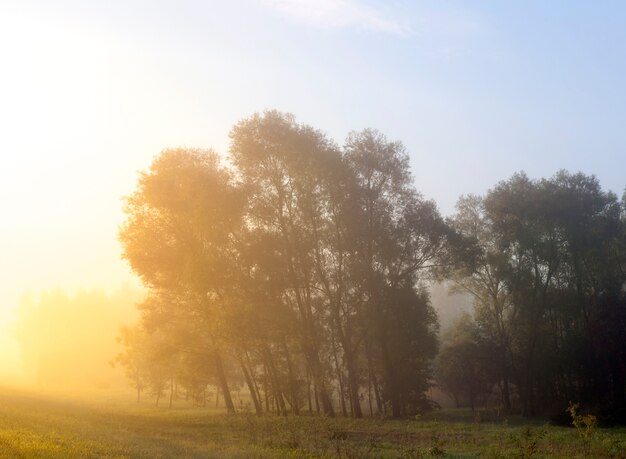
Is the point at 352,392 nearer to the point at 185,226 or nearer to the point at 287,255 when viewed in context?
the point at 287,255

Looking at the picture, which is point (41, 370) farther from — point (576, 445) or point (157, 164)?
point (576, 445)

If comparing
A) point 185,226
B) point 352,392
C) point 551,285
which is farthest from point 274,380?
point 551,285

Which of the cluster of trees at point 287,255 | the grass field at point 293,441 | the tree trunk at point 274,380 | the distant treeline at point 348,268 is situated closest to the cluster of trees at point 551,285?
the distant treeline at point 348,268

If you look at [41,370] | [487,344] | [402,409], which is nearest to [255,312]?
[402,409]

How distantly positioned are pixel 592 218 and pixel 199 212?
38.4 metres

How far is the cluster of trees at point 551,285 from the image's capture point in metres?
55.0

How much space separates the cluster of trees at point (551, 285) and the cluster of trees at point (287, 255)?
9.57m

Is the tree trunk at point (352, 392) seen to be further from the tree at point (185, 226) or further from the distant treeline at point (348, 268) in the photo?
the tree at point (185, 226)

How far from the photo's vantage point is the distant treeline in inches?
1676

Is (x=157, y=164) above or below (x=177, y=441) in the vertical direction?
above

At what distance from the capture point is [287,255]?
44.1 meters

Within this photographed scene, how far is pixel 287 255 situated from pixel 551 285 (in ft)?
99.1

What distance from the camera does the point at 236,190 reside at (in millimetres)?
42281

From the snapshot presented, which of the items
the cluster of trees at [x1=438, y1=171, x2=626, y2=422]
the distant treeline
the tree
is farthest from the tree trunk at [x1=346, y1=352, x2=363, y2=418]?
the cluster of trees at [x1=438, y1=171, x2=626, y2=422]
